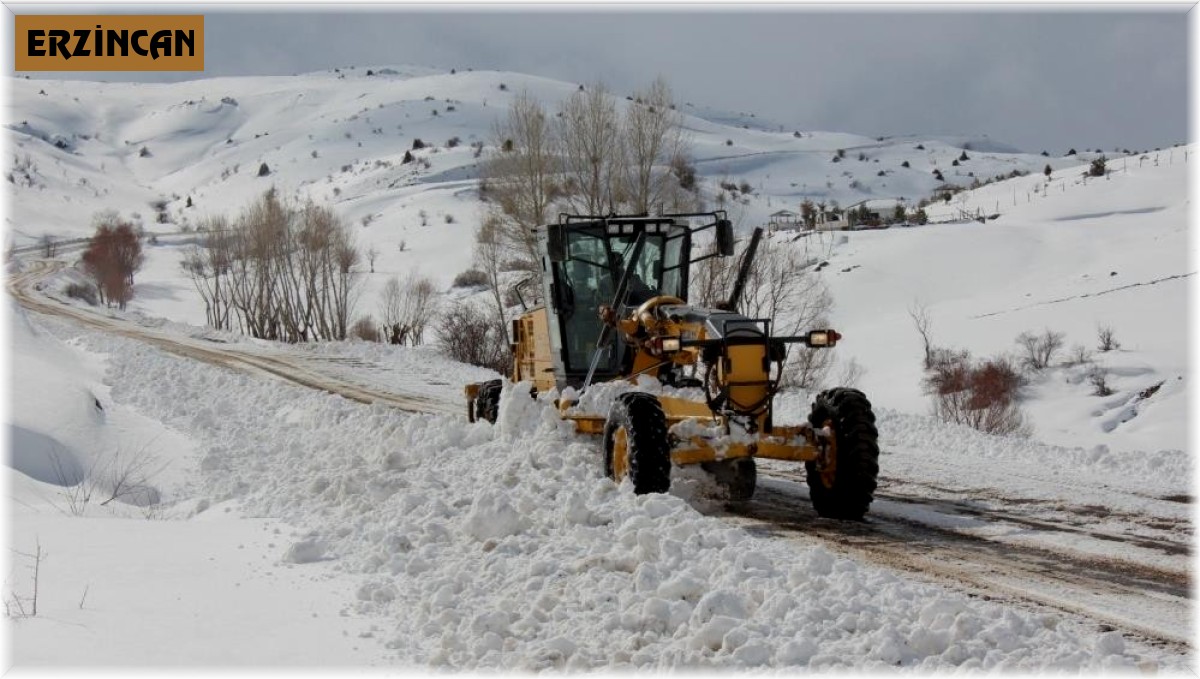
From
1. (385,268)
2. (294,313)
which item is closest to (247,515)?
(294,313)

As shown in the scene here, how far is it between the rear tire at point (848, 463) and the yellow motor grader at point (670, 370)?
0.01 meters

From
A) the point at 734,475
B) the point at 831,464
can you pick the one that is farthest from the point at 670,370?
the point at 831,464

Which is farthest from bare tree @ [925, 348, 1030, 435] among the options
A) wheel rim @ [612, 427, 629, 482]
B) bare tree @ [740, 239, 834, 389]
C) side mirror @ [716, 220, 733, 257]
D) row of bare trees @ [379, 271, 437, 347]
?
row of bare trees @ [379, 271, 437, 347]

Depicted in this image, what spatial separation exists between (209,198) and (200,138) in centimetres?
4675

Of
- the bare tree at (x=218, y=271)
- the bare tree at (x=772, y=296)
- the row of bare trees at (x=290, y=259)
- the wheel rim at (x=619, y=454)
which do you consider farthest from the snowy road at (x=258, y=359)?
the bare tree at (x=218, y=271)

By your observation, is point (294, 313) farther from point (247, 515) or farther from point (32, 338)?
point (247, 515)

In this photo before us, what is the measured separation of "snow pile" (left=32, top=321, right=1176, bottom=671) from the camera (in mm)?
4953

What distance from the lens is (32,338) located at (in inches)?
687

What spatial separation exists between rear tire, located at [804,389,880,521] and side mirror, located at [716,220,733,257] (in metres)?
2.10

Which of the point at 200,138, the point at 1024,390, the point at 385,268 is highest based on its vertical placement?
the point at 200,138

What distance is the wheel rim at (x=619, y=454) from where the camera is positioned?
8.86m

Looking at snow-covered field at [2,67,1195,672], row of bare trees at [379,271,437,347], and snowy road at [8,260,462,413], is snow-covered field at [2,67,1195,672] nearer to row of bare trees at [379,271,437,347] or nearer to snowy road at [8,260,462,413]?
snowy road at [8,260,462,413]

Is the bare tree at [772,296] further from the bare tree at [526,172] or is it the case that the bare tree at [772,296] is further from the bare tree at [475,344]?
the bare tree at [475,344]

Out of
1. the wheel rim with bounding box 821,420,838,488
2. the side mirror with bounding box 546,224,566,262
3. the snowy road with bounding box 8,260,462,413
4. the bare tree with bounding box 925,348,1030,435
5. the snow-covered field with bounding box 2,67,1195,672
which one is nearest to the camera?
the snow-covered field with bounding box 2,67,1195,672
